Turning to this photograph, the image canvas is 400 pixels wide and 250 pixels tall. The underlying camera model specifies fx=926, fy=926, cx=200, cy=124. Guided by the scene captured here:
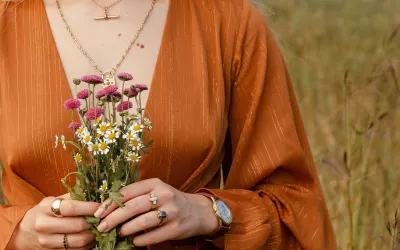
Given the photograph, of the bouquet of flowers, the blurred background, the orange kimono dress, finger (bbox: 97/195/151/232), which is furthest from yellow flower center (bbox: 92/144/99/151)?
the blurred background

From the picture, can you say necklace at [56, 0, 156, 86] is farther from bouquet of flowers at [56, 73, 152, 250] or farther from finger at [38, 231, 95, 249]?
finger at [38, 231, 95, 249]

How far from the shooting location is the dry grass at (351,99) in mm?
3168

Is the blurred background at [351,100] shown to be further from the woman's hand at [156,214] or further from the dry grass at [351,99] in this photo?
the woman's hand at [156,214]

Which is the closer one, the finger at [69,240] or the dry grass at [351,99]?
the finger at [69,240]

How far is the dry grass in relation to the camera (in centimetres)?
317

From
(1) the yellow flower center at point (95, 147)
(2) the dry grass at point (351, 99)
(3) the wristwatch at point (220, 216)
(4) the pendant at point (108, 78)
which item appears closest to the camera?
(1) the yellow flower center at point (95, 147)

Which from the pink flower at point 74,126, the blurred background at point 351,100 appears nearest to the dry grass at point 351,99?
the blurred background at point 351,100

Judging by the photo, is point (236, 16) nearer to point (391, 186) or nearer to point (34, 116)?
point (34, 116)

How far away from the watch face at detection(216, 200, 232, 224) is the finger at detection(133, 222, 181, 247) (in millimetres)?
120

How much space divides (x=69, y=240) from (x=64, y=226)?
24 millimetres

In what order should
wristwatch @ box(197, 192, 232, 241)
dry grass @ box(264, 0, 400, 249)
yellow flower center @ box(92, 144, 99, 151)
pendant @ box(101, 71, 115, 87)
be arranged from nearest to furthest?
1. yellow flower center @ box(92, 144, 99, 151)
2. wristwatch @ box(197, 192, 232, 241)
3. pendant @ box(101, 71, 115, 87)
4. dry grass @ box(264, 0, 400, 249)

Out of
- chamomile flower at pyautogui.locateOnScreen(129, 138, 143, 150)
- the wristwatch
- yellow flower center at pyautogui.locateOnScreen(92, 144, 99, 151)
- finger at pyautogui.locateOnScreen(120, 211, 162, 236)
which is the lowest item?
the wristwatch

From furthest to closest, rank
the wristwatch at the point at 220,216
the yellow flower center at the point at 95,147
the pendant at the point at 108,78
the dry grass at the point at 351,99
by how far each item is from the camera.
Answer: the dry grass at the point at 351,99 < the pendant at the point at 108,78 < the wristwatch at the point at 220,216 < the yellow flower center at the point at 95,147

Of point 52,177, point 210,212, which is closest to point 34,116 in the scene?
point 52,177
